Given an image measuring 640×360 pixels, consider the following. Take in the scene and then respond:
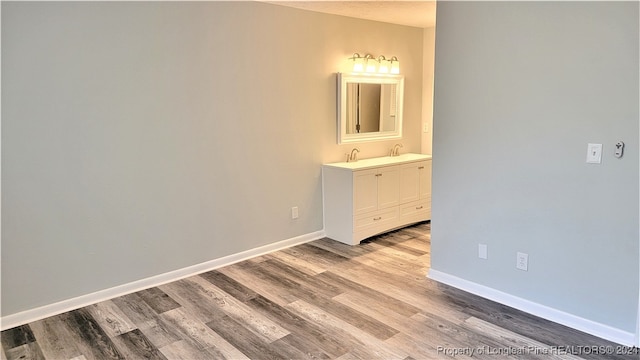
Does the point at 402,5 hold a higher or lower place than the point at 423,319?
higher

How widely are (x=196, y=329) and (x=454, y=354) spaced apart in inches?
61.5

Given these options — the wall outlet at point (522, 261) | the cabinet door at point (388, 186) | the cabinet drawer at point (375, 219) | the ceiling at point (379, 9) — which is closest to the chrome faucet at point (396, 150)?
the cabinet door at point (388, 186)

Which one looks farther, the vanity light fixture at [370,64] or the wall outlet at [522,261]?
the vanity light fixture at [370,64]

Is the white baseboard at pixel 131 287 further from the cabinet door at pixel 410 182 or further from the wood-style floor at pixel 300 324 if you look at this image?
the cabinet door at pixel 410 182

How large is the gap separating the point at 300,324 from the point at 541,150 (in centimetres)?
188

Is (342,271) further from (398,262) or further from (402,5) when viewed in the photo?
(402,5)

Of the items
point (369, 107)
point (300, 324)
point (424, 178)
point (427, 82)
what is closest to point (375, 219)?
point (424, 178)

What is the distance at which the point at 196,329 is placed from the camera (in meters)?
2.72

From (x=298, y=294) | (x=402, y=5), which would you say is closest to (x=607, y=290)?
(x=298, y=294)

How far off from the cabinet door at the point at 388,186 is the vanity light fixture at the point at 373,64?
108cm

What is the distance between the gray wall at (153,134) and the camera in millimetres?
2760

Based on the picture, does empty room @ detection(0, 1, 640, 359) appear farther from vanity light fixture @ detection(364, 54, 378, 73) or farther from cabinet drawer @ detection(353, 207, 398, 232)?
vanity light fixture @ detection(364, 54, 378, 73)

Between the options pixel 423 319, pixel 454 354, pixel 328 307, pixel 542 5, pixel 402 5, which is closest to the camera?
pixel 454 354

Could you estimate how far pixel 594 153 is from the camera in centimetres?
247
